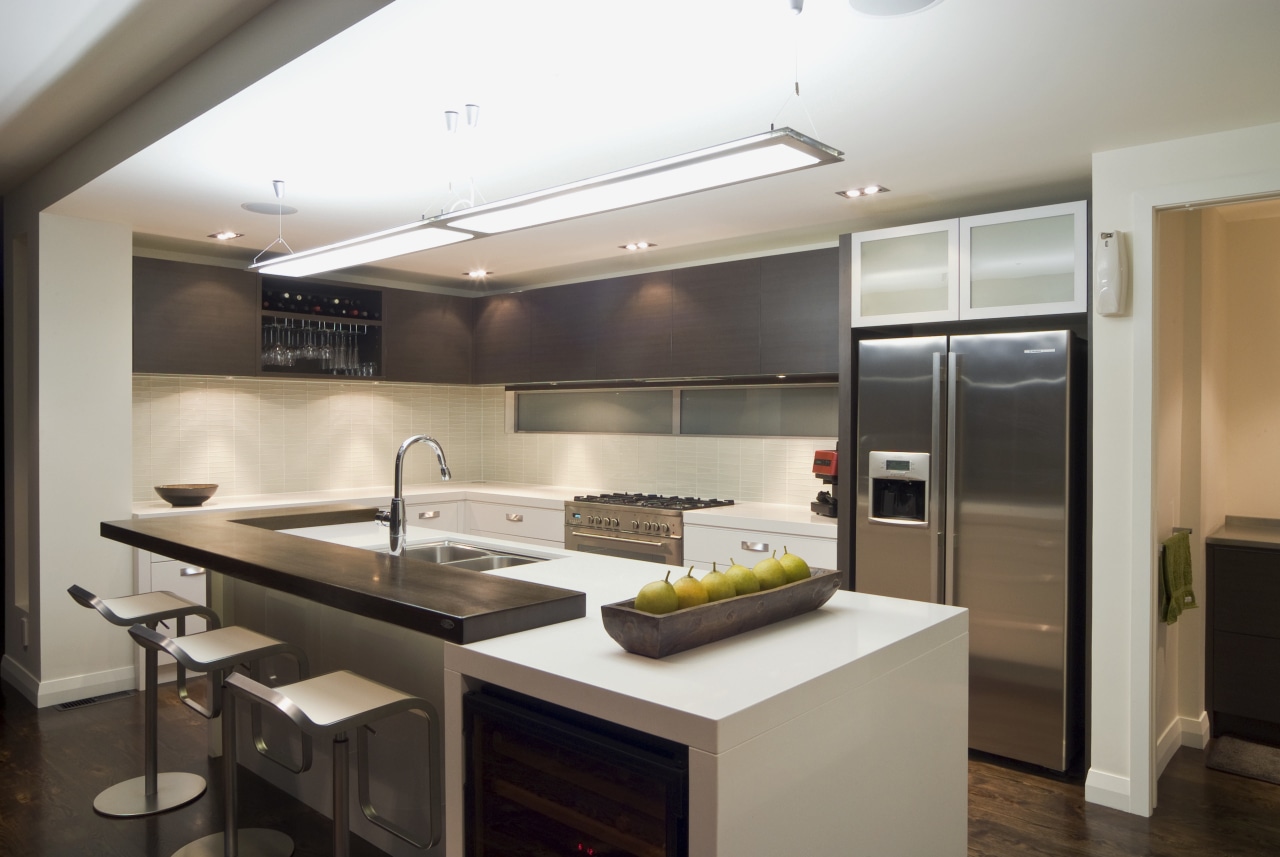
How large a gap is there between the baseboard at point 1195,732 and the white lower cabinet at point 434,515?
409 cm

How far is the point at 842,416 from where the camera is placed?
4008 millimetres

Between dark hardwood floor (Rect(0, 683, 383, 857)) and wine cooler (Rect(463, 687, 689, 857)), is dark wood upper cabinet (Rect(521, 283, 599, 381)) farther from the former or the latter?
wine cooler (Rect(463, 687, 689, 857))

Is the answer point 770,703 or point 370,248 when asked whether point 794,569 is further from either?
point 370,248

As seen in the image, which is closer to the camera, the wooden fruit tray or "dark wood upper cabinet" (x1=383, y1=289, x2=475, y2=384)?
the wooden fruit tray

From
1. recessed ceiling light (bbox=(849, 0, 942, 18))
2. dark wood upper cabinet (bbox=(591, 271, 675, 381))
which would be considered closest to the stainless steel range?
dark wood upper cabinet (bbox=(591, 271, 675, 381))

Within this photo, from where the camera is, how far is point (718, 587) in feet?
6.38

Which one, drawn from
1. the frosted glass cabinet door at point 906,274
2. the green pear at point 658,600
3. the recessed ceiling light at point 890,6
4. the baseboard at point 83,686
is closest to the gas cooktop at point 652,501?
the frosted glass cabinet door at point 906,274

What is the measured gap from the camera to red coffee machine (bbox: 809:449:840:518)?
174 inches

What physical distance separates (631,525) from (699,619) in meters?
3.03

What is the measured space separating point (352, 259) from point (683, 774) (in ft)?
7.24

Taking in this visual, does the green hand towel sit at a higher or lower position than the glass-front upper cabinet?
lower

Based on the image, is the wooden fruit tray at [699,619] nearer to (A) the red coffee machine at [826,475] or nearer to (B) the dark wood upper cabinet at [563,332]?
(A) the red coffee machine at [826,475]

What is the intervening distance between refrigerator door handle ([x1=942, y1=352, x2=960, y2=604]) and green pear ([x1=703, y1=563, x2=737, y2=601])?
6.49 feet

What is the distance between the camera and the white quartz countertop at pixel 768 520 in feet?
13.6
